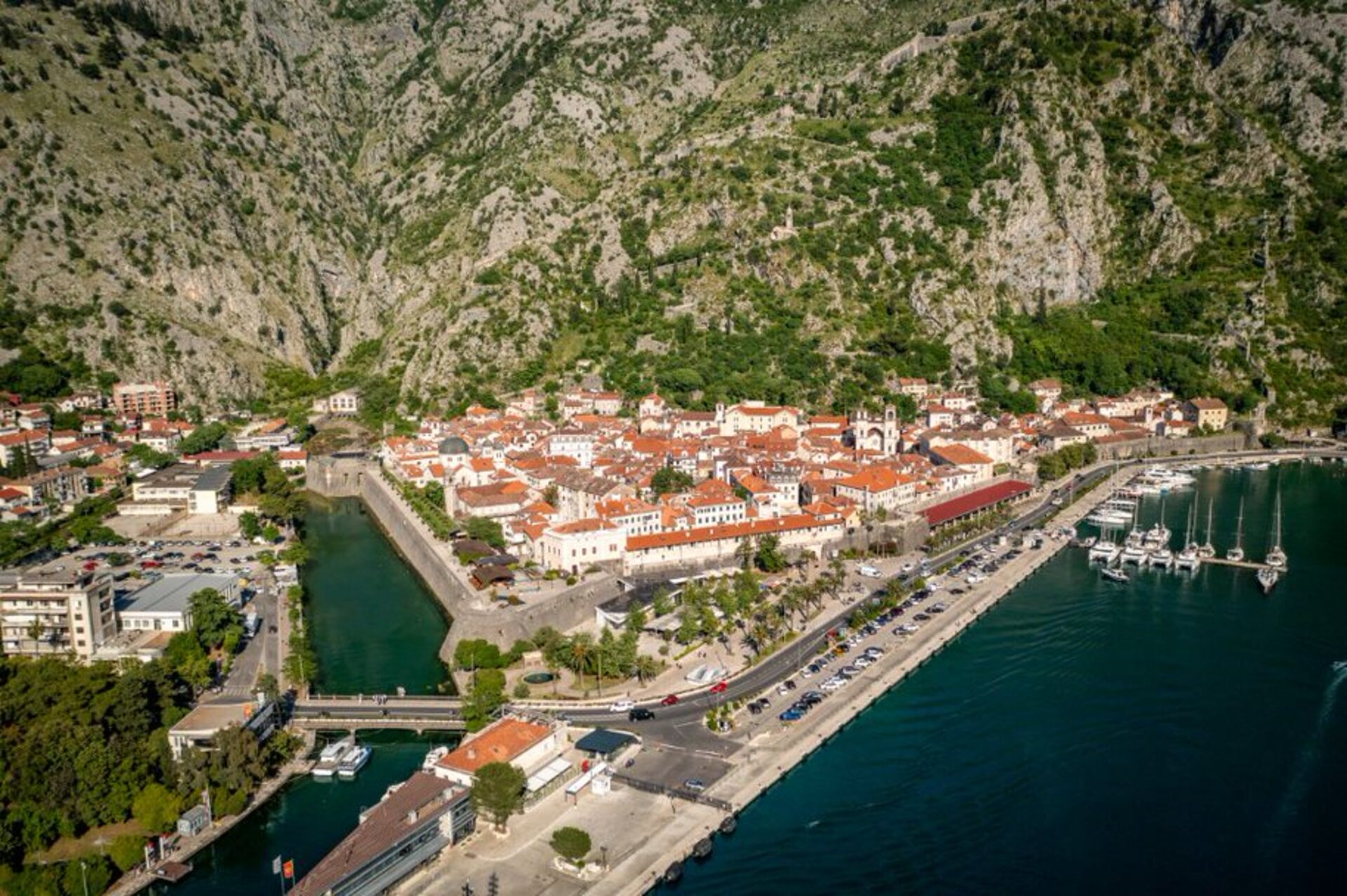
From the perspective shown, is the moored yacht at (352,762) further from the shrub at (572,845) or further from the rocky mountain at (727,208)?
the rocky mountain at (727,208)

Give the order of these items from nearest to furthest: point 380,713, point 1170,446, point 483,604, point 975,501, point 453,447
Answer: point 380,713 → point 483,604 → point 975,501 → point 453,447 → point 1170,446

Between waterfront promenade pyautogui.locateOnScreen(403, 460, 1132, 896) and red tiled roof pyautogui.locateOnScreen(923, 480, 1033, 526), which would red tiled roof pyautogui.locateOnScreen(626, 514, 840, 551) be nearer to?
red tiled roof pyautogui.locateOnScreen(923, 480, 1033, 526)

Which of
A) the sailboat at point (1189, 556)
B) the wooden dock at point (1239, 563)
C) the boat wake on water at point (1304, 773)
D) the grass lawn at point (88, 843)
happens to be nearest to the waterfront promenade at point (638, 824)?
the grass lawn at point (88, 843)

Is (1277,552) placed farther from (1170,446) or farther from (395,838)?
(395,838)

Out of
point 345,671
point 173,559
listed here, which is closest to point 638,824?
point 345,671

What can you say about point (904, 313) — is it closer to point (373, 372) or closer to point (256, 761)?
point (373, 372)
